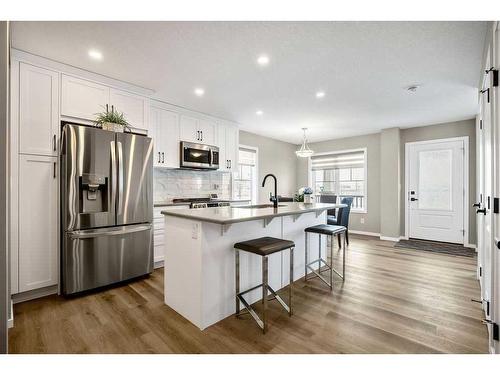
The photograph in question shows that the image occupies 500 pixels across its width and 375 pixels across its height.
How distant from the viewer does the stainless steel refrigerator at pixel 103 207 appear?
8.32ft

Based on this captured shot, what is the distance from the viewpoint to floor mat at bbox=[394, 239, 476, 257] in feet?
14.1

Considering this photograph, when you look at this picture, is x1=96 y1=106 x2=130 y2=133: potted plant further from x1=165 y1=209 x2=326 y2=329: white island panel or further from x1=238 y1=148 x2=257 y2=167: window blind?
x1=238 y1=148 x2=257 y2=167: window blind

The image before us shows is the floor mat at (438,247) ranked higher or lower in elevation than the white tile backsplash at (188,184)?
lower

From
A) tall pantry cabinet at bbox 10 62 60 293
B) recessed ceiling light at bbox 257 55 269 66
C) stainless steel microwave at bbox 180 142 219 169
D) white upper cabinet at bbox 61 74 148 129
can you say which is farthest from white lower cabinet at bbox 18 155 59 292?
recessed ceiling light at bbox 257 55 269 66

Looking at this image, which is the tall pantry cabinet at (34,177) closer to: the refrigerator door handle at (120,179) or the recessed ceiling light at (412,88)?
the refrigerator door handle at (120,179)

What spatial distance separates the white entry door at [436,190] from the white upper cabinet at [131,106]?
17.5 ft

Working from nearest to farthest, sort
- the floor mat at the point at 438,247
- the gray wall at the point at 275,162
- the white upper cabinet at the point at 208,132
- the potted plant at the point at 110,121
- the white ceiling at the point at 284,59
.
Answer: the white ceiling at the point at 284,59 < the potted plant at the point at 110,121 < the floor mat at the point at 438,247 < the white upper cabinet at the point at 208,132 < the gray wall at the point at 275,162

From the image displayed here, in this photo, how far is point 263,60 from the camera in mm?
2559

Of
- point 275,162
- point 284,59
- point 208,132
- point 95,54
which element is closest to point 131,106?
point 95,54

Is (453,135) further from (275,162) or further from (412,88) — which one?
(275,162)

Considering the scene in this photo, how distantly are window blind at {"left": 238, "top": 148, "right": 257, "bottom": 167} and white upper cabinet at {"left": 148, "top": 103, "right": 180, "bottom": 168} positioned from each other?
1911 millimetres

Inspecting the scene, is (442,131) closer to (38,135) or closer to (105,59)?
(105,59)

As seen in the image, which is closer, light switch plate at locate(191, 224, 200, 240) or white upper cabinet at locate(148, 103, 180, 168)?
light switch plate at locate(191, 224, 200, 240)

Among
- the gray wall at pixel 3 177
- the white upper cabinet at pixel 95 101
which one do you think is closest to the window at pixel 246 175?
the white upper cabinet at pixel 95 101
